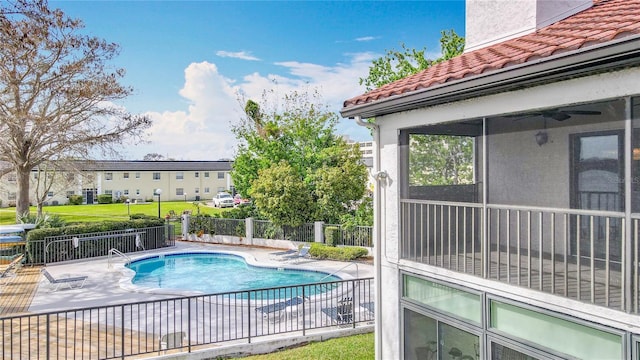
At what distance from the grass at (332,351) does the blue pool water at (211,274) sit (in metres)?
5.86

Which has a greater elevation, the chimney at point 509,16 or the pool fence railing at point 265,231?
the chimney at point 509,16

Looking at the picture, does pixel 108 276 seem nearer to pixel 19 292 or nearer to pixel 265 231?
pixel 19 292

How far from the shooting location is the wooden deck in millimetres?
13016

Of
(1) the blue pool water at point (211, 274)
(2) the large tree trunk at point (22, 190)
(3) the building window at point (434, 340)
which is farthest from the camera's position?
(2) the large tree trunk at point (22, 190)

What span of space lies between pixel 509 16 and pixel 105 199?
6332 cm

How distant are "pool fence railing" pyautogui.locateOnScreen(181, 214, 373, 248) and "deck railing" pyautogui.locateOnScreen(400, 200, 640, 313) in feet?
43.2

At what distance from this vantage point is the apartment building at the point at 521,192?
434 cm

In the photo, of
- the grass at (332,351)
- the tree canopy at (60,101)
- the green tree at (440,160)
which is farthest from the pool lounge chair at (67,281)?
the green tree at (440,160)

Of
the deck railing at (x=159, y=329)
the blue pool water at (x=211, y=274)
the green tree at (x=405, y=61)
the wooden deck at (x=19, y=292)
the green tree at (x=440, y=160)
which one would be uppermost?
the green tree at (x=405, y=61)

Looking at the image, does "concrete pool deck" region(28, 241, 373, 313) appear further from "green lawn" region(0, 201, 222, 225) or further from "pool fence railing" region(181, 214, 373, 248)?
"green lawn" region(0, 201, 222, 225)

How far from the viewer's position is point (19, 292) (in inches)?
590

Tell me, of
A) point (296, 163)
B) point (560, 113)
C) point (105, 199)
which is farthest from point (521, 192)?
point (105, 199)

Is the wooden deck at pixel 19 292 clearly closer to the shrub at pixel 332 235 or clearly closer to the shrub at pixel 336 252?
the shrub at pixel 336 252

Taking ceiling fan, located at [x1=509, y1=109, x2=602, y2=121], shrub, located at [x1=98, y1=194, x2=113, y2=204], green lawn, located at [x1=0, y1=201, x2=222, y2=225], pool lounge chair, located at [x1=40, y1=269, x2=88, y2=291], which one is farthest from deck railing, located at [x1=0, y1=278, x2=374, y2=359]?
shrub, located at [x1=98, y1=194, x2=113, y2=204]
